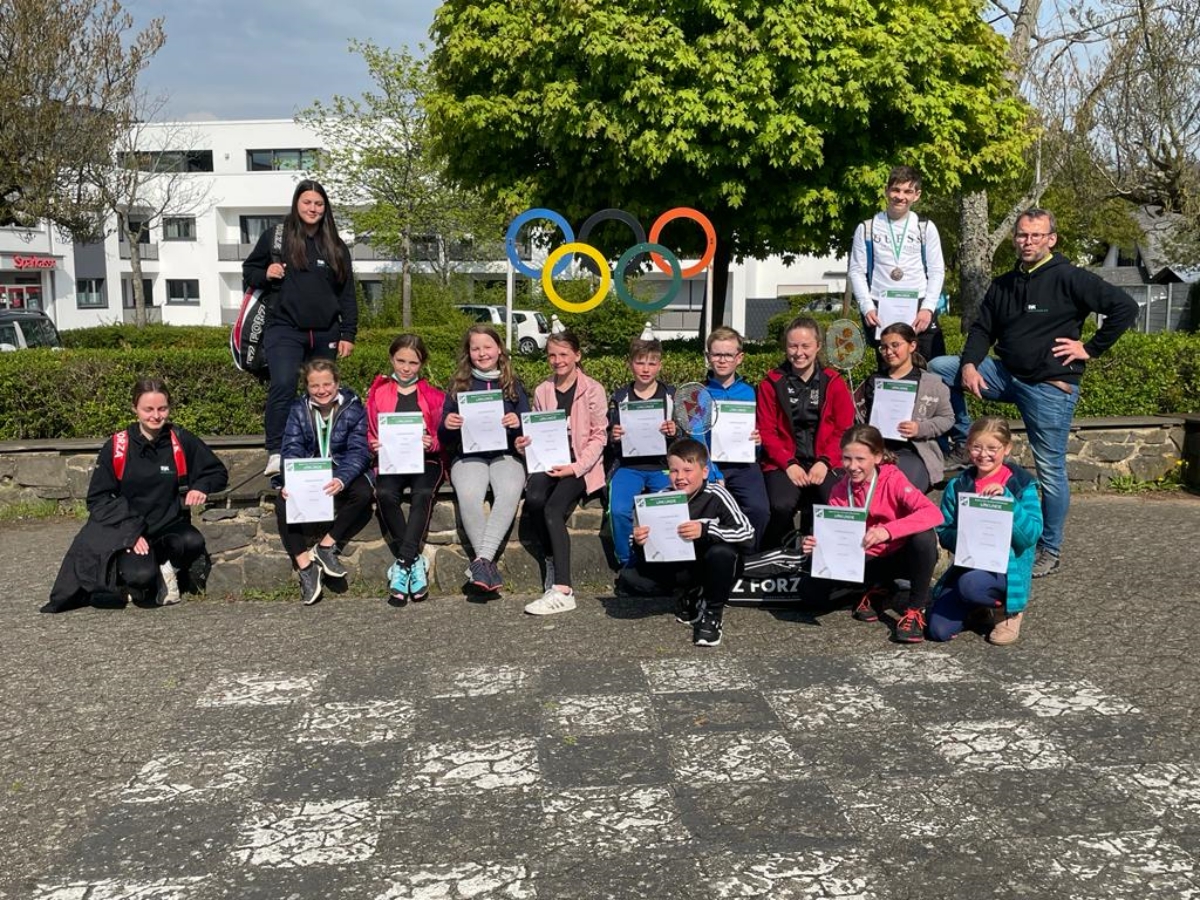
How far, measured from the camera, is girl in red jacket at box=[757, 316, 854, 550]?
6.40 meters

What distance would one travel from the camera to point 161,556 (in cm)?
657

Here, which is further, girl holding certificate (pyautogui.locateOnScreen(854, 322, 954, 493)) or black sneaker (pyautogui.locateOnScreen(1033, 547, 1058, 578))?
black sneaker (pyautogui.locateOnScreen(1033, 547, 1058, 578))

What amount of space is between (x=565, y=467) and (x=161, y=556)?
2.52 meters

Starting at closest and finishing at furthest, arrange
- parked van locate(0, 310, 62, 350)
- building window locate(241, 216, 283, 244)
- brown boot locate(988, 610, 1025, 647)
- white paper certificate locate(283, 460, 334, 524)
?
brown boot locate(988, 610, 1025, 647)
white paper certificate locate(283, 460, 334, 524)
parked van locate(0, 310, 62, 350)
building window locate(241, 216, 283, 244)

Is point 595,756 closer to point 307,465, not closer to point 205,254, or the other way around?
point 307,465

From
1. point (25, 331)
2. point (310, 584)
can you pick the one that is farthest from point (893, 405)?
point (25, 331)

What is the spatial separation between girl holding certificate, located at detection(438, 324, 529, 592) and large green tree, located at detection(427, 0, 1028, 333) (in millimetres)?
5882

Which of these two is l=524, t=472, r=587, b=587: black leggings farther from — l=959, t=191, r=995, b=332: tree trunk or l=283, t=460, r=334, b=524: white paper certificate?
l=959, t=191, r=995, b=332: tree trunk

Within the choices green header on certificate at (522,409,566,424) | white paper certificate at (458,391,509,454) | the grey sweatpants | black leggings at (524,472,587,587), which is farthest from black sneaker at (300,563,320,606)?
green header on certificate at (522,409,566,424)

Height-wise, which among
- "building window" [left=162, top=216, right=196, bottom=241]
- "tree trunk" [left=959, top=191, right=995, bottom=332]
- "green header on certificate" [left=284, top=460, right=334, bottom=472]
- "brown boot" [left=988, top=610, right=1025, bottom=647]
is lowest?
"brown boot" [left=988, top=610, right=1025, bottom=647]

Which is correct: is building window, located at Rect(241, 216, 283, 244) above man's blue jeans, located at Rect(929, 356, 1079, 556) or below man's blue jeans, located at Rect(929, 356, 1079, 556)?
above

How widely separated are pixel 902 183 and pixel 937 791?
4.33 metres

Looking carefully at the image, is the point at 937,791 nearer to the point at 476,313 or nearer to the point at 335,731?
the point at 335,731

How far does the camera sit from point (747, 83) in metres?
11.9
